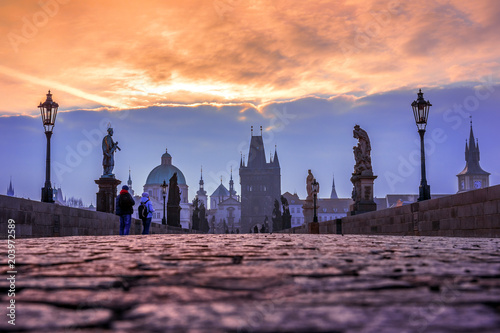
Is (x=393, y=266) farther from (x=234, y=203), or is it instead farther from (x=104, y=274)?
(x=234, y=203)

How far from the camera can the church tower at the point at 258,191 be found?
495 ft

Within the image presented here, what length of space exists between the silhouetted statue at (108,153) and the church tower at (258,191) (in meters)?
124

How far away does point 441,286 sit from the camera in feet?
9.84

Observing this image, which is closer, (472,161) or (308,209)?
(308,209)

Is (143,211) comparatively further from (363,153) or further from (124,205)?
Result: (363,153)

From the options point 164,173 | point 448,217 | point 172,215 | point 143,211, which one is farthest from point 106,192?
point 164,173

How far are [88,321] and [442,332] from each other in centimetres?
124

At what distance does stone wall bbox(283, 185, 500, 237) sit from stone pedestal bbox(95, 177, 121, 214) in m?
11.1

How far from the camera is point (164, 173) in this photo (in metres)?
159

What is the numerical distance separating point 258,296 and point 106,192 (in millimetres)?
23596

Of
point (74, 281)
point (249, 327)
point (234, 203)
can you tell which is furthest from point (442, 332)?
point (234, 203)

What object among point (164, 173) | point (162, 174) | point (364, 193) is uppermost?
point (164, 173)

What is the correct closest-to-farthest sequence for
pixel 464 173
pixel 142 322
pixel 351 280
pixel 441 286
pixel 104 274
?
pixel 142 322 < pixel 441 286 < pixel 351 280 < pixel 104 274 < pixel 464 173

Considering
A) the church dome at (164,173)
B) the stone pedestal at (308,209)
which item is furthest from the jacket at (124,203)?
the church dome at (164,173)
